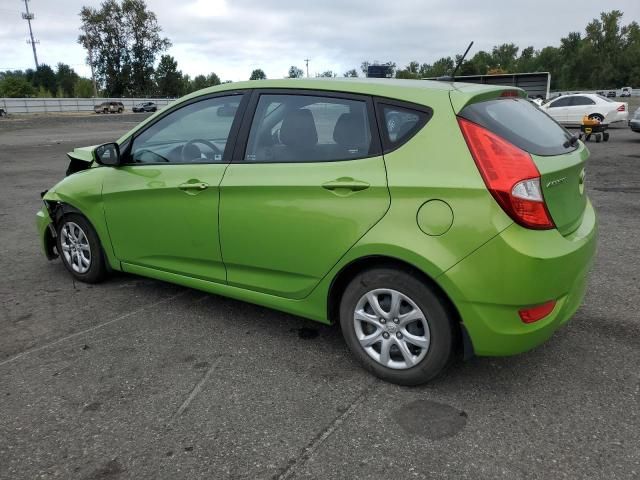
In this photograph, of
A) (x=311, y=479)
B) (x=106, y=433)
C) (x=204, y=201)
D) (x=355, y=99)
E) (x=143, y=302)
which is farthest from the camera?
(x=143, y=302)

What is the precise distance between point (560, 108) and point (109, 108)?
47016 mm

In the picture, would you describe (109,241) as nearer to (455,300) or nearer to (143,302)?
(143,302)

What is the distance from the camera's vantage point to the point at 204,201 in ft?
11.7

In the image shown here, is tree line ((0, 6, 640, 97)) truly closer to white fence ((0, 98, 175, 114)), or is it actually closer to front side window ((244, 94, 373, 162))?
white fence ((0, 98, 175, 114))

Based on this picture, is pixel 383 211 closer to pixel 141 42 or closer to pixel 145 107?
pixel 145 107

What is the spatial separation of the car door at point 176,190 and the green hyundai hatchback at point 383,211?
0.01m

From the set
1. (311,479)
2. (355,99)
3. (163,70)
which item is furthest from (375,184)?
(163,70)

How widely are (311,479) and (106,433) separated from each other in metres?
1.07

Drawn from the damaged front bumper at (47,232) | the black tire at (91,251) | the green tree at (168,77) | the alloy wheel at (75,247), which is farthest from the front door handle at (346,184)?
the green tree at (168,77)

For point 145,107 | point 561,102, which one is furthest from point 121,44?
point 561,102

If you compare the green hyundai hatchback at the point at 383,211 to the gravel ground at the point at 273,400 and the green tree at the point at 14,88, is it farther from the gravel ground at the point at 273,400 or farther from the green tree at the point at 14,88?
the green tree at the point at 14,88

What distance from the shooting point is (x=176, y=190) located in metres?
3.70

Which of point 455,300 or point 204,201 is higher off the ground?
point 204,201

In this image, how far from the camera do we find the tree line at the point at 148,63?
268 feet
